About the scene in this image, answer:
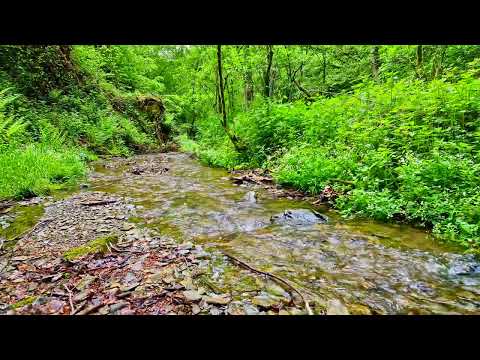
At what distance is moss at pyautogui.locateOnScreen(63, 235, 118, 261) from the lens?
4367 millimetres

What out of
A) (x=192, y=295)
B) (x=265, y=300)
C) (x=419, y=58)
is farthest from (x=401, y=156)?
(x=419, y=58)

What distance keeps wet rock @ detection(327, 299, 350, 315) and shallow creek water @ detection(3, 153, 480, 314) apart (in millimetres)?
49

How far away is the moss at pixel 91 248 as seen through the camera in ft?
14.3

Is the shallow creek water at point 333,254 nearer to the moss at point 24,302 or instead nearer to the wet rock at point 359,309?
the wet rock at point 359,309

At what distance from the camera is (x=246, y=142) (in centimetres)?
1335

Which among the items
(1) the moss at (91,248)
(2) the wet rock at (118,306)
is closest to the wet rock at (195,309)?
(2) the wet rock at (118,306)

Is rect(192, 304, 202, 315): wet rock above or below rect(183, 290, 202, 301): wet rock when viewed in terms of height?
above

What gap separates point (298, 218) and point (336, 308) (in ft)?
9.21

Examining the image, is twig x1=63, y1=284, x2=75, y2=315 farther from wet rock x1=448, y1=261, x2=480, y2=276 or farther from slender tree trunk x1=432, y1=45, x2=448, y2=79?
slender tree trunk x1=432, y1=45, x2=448, y2=79

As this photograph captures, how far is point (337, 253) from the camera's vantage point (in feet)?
15.0

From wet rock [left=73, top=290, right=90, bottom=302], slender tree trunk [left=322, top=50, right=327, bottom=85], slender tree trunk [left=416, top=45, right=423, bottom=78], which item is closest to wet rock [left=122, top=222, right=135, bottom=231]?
wet rock [left=73, top=290, right=90, bottom=302]

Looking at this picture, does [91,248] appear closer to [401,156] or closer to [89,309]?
[89,309]
